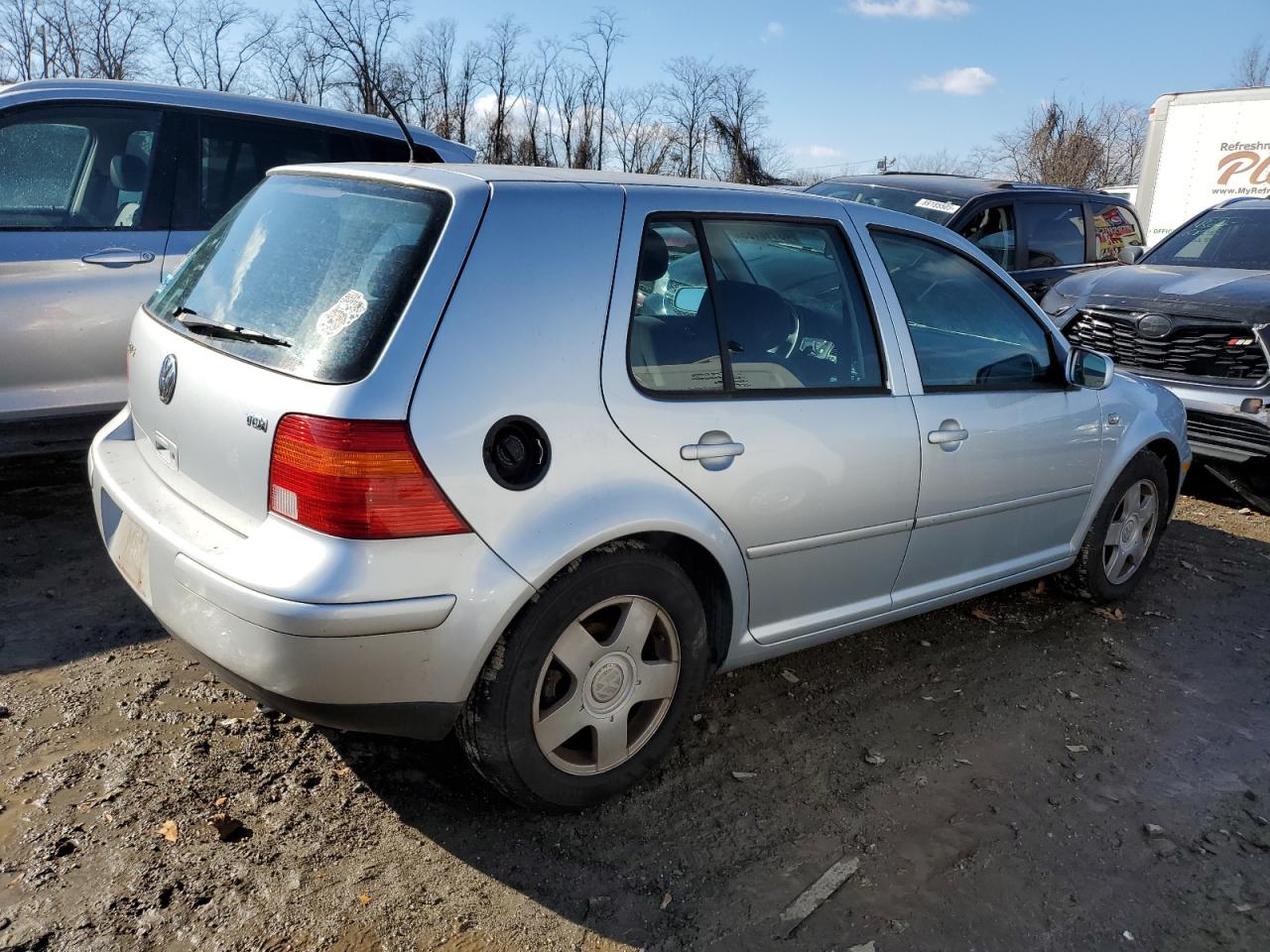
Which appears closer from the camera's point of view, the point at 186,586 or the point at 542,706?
the point at 186,586

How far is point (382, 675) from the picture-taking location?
234 centimetres

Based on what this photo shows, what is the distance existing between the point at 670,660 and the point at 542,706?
414 mm

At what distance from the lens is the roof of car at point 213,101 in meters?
4.69

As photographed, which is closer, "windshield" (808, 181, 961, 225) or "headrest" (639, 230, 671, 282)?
"headrest" (639, 230, 671, 282)

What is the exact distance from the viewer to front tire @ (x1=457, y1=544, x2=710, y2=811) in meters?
2.52

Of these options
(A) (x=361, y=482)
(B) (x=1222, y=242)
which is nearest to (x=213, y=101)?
(A) (x=361, y=482)

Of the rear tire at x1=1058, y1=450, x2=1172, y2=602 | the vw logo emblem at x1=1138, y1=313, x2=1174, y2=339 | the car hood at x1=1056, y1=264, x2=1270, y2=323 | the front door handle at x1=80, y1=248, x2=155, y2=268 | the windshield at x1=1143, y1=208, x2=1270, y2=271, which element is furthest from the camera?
the windshield at x1=1143, y1=208, x2=1270, y2=271

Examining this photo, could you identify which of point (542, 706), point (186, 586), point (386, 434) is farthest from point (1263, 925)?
point (186, 586)

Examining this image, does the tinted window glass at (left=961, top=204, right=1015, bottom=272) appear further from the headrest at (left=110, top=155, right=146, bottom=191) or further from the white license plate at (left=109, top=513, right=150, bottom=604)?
the white license plate at (left=109, top=513, right=150, bottom=604)

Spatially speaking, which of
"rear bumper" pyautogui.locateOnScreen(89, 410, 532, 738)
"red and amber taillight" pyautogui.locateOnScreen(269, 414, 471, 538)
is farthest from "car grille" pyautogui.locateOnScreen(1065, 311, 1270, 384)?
"red and amber taillight" pyautogui.locateOnScreen(269, 414, 471, 538)

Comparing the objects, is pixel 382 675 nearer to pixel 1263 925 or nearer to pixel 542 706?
pixel 542 706

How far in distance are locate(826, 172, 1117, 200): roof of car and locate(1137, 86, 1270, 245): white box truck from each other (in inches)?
246

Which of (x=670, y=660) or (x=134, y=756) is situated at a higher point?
(x=670, y=660)

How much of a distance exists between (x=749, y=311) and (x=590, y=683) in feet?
3.98
